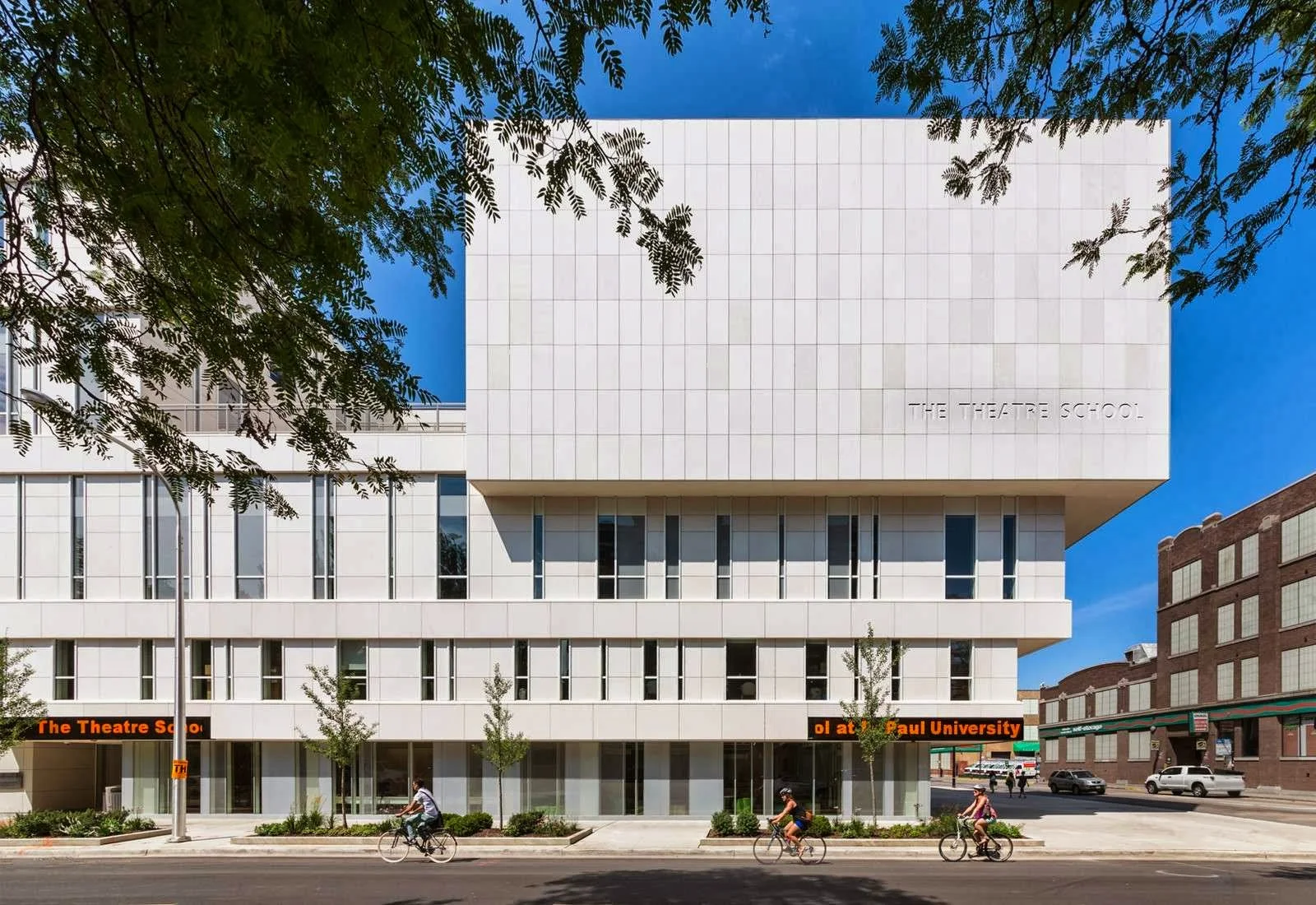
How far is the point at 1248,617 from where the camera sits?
4731 centimetres

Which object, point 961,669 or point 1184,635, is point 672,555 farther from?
point 1184,635

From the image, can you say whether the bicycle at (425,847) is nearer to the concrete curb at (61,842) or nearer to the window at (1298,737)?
the concrete curb at (61,842)

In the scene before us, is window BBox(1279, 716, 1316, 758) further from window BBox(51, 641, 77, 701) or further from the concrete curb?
window BBox(51, 641, 77, 701)

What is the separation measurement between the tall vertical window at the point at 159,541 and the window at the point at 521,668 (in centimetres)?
1134

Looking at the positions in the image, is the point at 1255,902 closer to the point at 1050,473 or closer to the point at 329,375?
the point at 1050,473

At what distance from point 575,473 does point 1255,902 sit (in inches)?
761

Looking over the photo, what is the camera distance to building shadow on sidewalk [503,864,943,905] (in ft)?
46.0

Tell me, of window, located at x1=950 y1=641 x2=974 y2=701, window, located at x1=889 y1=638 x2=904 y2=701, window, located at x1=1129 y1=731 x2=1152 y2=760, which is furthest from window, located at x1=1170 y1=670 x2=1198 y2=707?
window, located at x1=889 y1=638 x2=904 y2=701

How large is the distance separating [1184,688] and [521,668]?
48.4m

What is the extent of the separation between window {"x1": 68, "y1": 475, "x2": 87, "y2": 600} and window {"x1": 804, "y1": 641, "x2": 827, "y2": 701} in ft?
80.8

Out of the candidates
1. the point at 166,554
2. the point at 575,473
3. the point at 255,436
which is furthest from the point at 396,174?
the point at 166,554

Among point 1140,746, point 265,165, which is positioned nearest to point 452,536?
point 265,165

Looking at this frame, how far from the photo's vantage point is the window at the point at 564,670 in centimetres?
2709

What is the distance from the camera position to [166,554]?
27.5 m
